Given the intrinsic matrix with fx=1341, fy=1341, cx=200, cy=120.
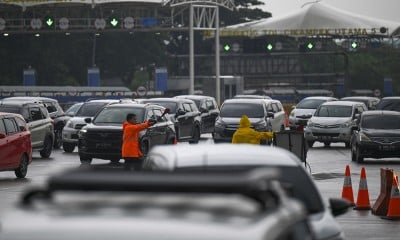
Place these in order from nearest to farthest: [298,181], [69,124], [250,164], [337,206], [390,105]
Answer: [250,164], [298,181], [337,206], [69,124], [390,105]

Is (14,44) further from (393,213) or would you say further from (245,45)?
(393,213)

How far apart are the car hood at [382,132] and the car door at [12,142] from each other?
11.2 metres

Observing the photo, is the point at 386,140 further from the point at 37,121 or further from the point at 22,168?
the point at 22,168

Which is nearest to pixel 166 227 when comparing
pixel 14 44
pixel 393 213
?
pixel 393 213

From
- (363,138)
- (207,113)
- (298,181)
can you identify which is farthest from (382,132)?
(298,181)

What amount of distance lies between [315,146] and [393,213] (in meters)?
27.5

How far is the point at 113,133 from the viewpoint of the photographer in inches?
1344

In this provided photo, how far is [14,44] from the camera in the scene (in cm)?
10844

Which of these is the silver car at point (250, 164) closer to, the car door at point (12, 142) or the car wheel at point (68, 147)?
the car door at point (12, 142)

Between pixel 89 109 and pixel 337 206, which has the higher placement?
pixel 337 206

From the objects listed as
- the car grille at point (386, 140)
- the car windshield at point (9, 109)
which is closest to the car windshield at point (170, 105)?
→ the car windshield at point (9, 109)

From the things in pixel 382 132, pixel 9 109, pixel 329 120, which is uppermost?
pixel 9 109

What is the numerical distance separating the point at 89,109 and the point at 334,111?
28.5ft

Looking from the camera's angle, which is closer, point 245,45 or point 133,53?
point 245,45
